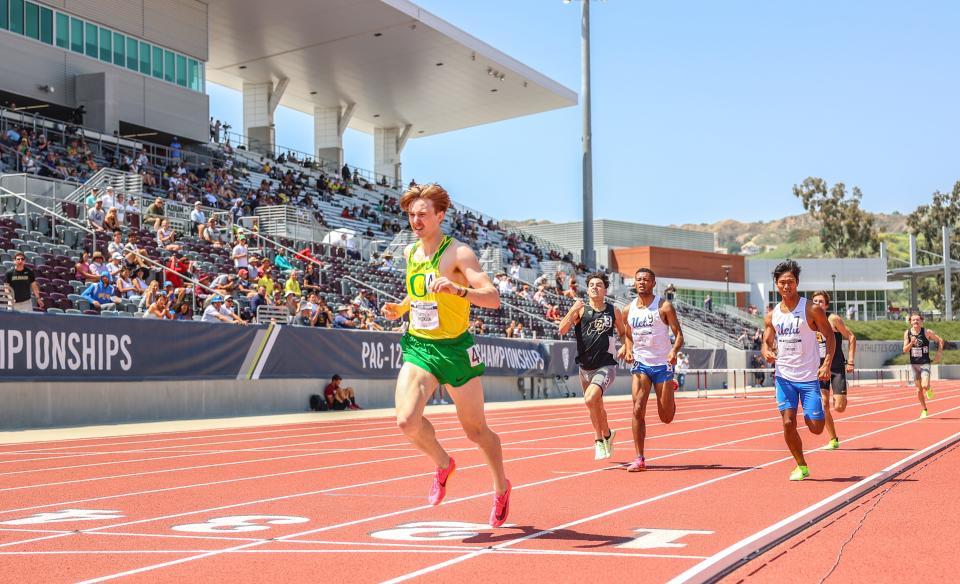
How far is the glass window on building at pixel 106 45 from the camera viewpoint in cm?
4009

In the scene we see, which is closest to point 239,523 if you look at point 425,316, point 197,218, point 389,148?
point 425,316

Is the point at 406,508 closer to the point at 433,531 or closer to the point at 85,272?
the point at 433,531

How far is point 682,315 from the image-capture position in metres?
58.4

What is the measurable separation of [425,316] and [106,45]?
3699 centimetres

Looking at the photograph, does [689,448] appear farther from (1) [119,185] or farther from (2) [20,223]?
(1) [119,185]

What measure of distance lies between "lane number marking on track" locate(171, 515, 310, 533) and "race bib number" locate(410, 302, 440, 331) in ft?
6.00

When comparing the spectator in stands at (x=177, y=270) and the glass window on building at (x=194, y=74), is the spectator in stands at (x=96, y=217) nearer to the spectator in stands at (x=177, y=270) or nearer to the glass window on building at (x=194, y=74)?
the spectator in stands at (x=177, y=270)

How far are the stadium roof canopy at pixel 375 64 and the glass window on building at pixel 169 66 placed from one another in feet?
10.8

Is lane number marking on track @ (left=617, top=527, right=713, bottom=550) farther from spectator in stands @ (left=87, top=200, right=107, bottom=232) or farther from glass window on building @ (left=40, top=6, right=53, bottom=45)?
glass window on building @ (left=40, top=6, right=53, bottom=45)

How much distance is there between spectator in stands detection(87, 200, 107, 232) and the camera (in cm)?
2523

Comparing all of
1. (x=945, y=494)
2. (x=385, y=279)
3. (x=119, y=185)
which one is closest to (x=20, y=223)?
(x=119, y=185)

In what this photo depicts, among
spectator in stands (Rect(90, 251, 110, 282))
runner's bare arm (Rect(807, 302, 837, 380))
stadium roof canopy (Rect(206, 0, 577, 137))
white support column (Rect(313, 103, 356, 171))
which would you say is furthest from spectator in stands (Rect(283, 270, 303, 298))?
white support column (Rect(313, 103, 356, 171))

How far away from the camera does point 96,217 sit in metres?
25.8

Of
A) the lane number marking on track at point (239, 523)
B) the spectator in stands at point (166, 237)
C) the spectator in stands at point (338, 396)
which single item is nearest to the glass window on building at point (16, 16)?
the spectator in stands at point (166, 237)
